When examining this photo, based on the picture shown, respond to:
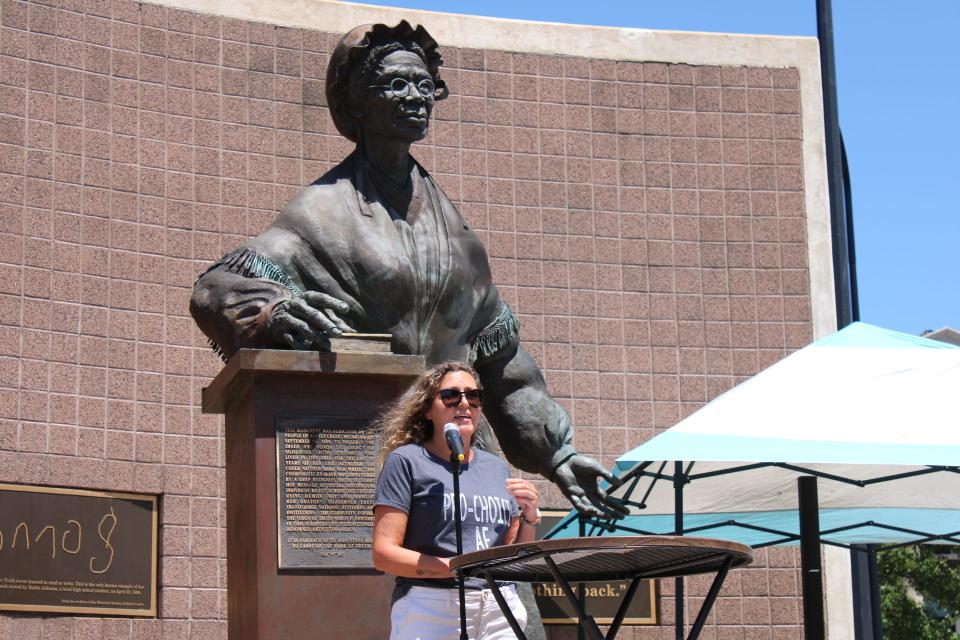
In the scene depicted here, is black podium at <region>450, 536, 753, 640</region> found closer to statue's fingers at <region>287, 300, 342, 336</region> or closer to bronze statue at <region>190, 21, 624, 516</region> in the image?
statue's fingers at <region>287, 300, 342, 336</region>

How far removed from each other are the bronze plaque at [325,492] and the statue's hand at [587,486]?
0.90 meters

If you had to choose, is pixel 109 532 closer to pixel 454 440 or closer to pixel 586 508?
pixel 586 508

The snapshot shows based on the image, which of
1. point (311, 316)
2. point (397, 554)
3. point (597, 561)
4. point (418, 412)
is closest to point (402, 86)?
point (311, 316)

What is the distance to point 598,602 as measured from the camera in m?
10.5

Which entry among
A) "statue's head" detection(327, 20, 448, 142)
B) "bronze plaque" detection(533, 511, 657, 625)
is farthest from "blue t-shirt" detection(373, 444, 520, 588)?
"bronze plaque" detection(533, 511, 657, 625)

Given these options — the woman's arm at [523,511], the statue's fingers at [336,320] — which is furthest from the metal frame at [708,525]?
the woman's arm at [523,511]

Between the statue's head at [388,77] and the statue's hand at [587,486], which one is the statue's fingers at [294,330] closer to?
the statue's head at [388,77]

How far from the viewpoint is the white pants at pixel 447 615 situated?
456 centimetres

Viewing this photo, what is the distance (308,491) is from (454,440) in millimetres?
1472

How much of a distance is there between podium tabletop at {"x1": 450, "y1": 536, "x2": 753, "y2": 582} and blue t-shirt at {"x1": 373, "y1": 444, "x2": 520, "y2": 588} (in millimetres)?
368

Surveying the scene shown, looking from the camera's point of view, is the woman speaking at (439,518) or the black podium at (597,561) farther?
the woman speaking at (439,518)

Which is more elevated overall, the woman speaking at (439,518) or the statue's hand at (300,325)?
the statue's hand at (300,325)

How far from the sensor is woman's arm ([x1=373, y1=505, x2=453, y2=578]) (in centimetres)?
446

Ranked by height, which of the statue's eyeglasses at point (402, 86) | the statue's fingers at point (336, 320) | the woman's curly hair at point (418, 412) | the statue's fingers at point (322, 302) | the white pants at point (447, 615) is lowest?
the white pants at point (447, 615)
